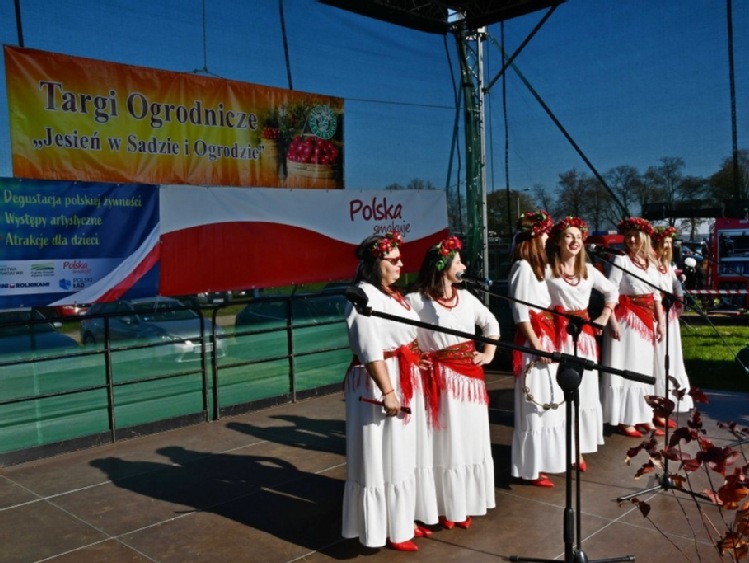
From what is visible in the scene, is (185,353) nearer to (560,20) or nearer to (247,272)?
(247,272)

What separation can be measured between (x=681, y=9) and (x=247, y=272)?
7.03 metres

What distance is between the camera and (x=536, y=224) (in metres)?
4.57

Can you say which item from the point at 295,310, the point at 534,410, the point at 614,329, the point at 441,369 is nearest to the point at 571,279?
the point at 534,410

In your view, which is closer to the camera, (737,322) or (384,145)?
(384,145)

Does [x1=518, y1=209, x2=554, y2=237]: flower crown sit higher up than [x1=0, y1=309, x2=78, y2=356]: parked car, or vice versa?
[x1=518, y1=209, x2=554, y2=237]: flower crown

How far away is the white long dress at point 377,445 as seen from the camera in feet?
11.6

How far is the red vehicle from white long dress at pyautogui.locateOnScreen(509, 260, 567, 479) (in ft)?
35.6

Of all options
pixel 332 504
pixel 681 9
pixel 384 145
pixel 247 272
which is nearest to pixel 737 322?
pixel 681 9

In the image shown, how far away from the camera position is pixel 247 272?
678 centimetres

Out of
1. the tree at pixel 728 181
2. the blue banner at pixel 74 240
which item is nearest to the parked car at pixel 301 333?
the blue banner at pixel 74 240

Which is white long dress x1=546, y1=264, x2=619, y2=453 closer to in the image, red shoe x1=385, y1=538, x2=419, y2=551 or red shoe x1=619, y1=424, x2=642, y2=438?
red shoe x1=619, y1=424, x2=642, y2=438

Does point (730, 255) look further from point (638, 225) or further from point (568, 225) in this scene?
point (568, 225)

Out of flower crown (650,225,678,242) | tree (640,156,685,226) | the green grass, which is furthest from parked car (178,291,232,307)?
tree (640,156,685,226)

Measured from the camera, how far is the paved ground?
375cm
